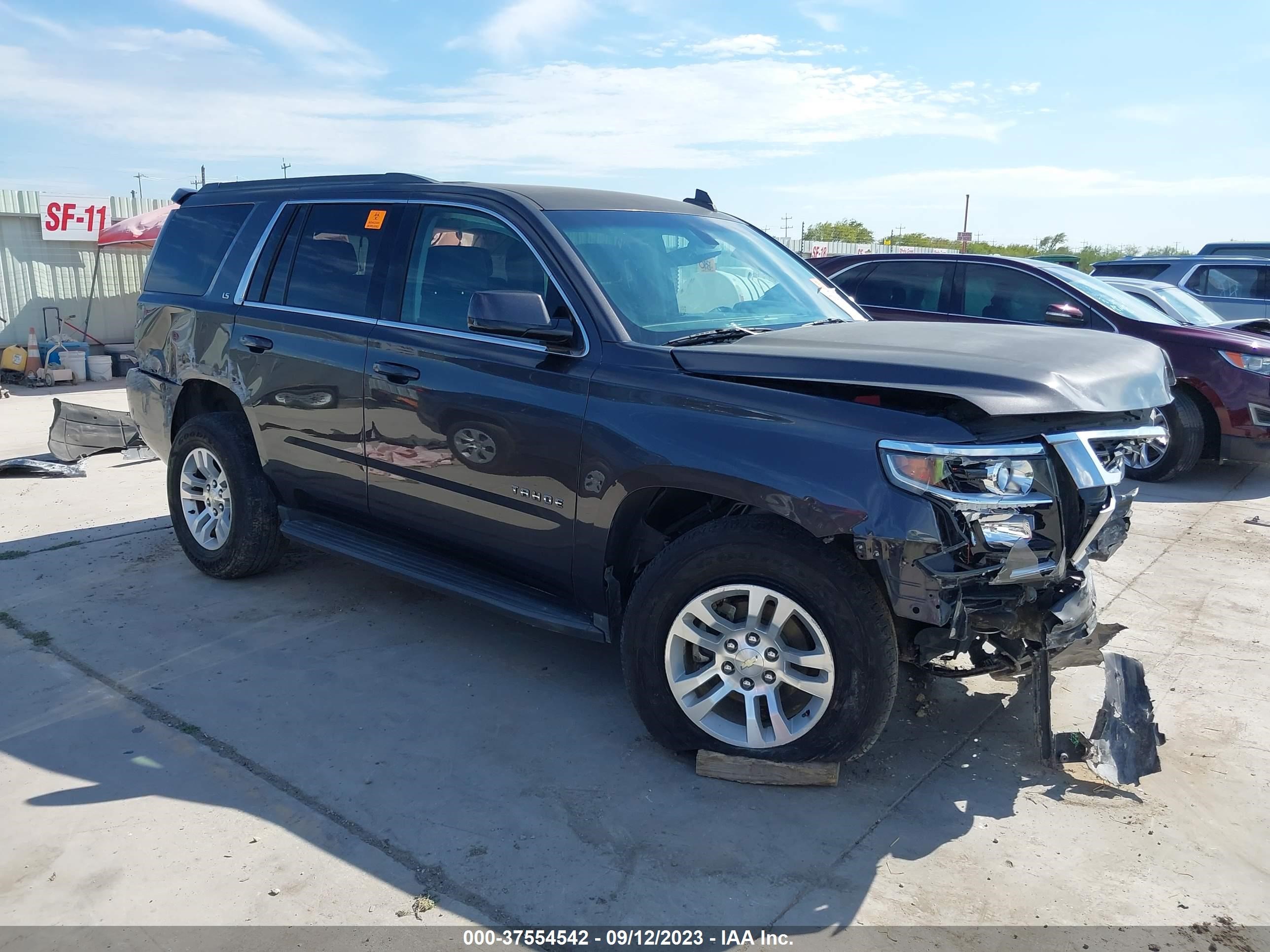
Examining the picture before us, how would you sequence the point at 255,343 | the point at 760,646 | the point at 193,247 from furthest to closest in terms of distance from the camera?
the point at 193,247
the point at 255,343
the point at 760,646

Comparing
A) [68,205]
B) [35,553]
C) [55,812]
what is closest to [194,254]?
[35,553]

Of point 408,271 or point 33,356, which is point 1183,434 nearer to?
point 408,271

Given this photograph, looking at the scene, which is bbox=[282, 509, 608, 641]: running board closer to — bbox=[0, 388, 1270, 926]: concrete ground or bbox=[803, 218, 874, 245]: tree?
bbox=[0, 388, 1270, 926]: concrete ground

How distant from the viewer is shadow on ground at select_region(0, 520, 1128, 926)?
2.95 m

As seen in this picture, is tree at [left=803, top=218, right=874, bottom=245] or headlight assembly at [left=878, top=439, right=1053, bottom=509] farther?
tree at [left=803, top=218, right=874, bottom=245]

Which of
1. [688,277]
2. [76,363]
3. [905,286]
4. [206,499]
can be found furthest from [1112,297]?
[76,363]

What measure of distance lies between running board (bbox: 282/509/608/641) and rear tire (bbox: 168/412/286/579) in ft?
0.73

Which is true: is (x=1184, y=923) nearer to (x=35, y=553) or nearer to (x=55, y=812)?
(x=55, y=812)

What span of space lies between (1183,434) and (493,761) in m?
7.02

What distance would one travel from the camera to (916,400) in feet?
10.2

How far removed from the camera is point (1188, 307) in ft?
31.8

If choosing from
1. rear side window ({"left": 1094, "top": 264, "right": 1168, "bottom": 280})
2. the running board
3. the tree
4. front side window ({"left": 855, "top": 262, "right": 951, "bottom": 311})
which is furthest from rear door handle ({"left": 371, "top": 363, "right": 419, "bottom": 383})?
the tree

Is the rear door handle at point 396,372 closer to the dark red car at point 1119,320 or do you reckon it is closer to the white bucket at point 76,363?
the dark red car at point 1119,320

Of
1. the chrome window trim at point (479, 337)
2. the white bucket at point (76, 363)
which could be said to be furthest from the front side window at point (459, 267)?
the white bucket at point (76, 363)
